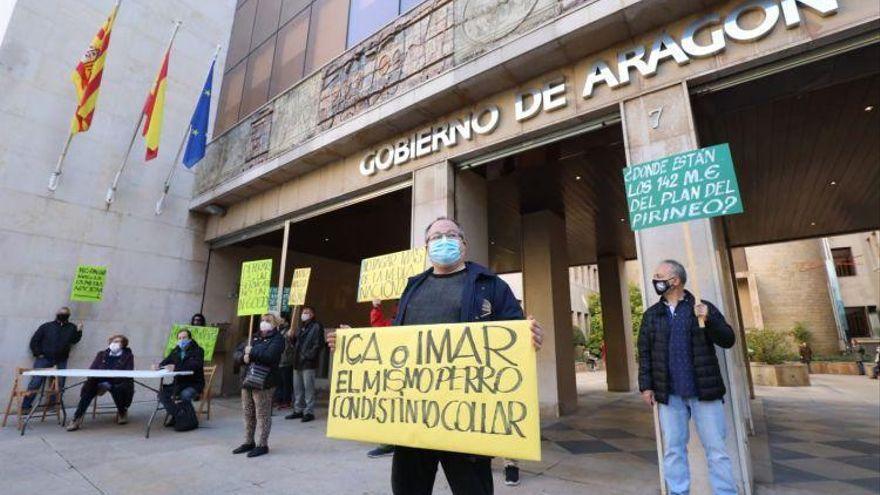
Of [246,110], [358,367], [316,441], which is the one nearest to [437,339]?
[358,367]

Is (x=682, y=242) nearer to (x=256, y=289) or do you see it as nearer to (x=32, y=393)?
(x=256, y=289)

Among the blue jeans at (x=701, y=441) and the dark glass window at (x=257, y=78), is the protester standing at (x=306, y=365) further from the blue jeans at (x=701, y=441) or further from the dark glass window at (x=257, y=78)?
the dark glass window at (x=257, y=78)

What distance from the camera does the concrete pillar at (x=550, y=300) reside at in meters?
9.59

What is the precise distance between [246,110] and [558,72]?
9029 millimetres

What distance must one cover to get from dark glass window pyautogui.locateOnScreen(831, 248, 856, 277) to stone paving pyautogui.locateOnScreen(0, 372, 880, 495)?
1185 inches

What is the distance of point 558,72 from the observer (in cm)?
598

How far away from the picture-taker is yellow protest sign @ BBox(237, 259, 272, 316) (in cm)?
696

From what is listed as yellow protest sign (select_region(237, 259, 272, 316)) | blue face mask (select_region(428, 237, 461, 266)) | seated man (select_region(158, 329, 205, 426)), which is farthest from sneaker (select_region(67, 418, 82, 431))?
blue face mask (select_region(428, 237, 461, 266))

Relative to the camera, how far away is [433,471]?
7.97 ft

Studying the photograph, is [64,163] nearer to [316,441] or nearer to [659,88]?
[316,441]

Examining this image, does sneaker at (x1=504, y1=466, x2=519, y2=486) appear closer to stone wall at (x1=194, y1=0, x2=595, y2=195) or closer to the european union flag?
stone wall at (x1=194, y1=0, x2=595, y2=195)

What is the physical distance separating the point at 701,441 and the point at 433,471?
2456 mm

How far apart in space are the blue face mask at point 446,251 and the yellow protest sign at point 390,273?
3.36m

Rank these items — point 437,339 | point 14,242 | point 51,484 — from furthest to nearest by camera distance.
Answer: point 14,242 → point 51,484 → point 437,339
